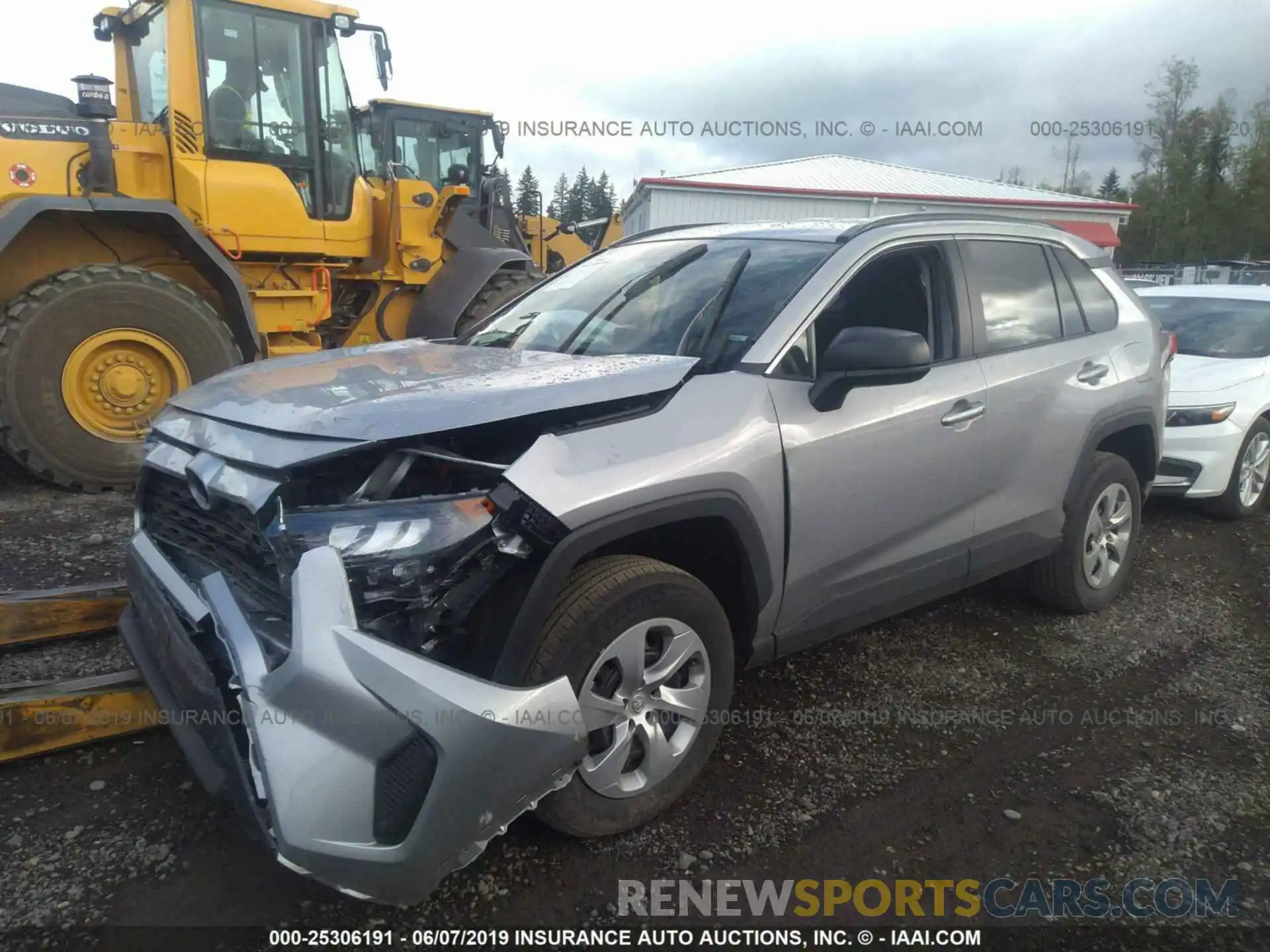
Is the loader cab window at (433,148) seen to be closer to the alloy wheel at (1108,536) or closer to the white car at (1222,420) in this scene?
the white car at (1222,420)

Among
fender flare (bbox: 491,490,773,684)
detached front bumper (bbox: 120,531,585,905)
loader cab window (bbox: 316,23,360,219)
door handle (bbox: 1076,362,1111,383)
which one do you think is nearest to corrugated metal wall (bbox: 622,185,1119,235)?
loader cab window (bbox: 316,23,360,219)

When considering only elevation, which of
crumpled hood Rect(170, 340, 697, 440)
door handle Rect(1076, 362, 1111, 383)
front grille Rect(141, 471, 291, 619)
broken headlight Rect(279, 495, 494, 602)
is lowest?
front grille Rect(141, 471, 291, 619)

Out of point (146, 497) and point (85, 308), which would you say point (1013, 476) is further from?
point (85, 308)

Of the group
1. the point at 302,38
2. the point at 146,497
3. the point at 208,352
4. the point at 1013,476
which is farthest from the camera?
the point at 302,38

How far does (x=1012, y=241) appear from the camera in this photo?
12.5 feet

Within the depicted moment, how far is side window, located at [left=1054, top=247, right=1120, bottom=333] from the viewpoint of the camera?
13.4ft

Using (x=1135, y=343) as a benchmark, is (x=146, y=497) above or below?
below

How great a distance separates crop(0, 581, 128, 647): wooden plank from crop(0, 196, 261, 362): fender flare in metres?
3.05

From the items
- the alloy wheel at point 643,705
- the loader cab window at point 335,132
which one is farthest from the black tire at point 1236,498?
the loader cab window at point 335,132

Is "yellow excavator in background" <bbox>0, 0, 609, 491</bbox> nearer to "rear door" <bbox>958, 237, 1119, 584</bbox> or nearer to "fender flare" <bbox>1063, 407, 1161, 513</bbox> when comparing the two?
"rear door" <bbox>958, 237, 1119, 584</bbox>

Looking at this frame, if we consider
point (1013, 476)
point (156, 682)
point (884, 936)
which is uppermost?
point (1013, 476)

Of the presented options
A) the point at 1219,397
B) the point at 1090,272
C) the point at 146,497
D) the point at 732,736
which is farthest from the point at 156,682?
the point at 1219,397

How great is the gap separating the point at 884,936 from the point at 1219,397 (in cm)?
522

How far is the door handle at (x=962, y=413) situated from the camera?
3.22 metres
